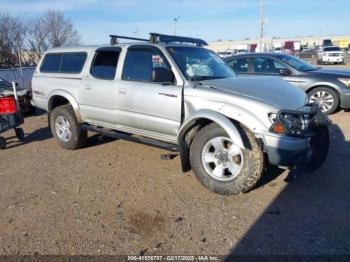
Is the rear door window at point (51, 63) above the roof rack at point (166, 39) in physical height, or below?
below

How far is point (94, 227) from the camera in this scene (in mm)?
3680

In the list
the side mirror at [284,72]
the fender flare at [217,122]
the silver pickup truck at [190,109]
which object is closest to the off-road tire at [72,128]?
the silver pickup truck at [190,109]

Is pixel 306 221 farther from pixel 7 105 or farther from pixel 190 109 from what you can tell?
pixel 7 105

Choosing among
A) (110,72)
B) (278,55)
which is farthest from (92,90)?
(278,55)

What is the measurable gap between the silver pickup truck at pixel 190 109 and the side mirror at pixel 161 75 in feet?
0.04

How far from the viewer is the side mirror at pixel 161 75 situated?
4.70m

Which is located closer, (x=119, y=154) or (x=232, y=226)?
(x=232, y=226)

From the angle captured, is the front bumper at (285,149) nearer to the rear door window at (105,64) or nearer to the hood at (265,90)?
the hood at (265,90)

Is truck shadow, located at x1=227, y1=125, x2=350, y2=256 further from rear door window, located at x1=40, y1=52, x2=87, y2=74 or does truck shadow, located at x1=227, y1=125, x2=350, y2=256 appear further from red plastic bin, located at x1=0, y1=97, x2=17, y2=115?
red plastic bin, located at x1=0, y1=97, x2=17, y2=115

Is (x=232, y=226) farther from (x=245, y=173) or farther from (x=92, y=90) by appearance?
(x=92, y=90)

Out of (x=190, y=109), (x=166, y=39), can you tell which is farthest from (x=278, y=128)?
(x=166, y=39)

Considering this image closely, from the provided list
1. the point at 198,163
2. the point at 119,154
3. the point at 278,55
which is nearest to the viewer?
the point at 198,163

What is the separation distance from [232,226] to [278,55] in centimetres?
688

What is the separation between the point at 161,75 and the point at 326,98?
19.4 ft
